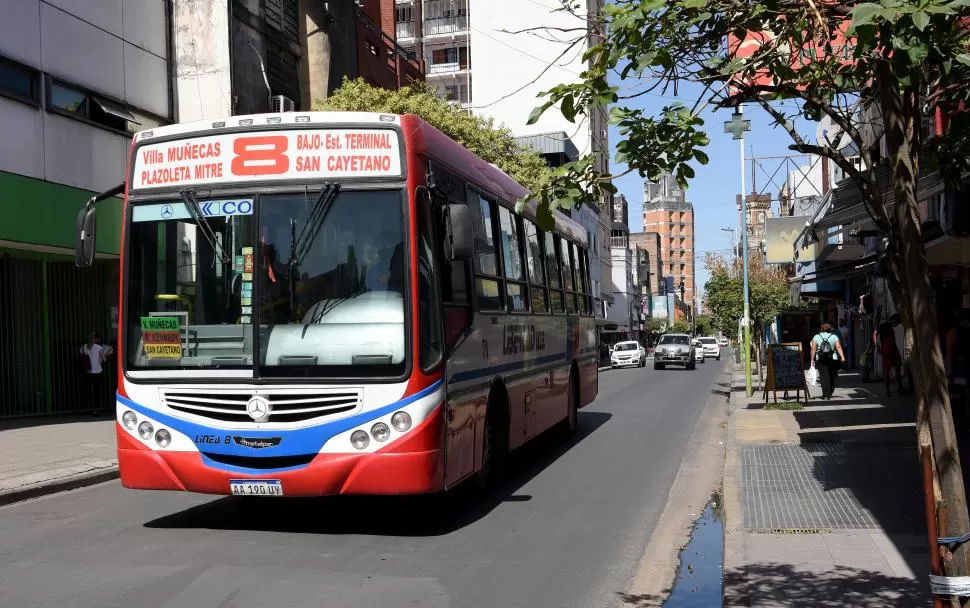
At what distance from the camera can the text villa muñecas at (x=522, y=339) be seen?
10.6 metres

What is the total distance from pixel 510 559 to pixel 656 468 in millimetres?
5891

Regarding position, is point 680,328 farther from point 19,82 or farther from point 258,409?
point 258,409

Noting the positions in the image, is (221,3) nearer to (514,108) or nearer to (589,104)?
(589,104)

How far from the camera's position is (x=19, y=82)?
18.2 meters

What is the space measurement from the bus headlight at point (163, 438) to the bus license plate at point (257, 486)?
2.14 feet

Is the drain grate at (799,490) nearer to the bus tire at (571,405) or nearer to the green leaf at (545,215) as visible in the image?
the bus tire at (571,405)

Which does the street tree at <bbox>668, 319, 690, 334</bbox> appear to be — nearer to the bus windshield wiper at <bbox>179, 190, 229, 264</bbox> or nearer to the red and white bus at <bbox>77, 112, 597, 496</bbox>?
the red and white bus at <bbox>77, 112, 597, 496</bbox>

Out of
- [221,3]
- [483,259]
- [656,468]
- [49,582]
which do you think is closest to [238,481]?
[49,582]

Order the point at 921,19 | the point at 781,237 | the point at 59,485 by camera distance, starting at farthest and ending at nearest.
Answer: the point at 781,237 < the point at 59,485 < the point at 921,19

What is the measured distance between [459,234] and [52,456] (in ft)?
26.4

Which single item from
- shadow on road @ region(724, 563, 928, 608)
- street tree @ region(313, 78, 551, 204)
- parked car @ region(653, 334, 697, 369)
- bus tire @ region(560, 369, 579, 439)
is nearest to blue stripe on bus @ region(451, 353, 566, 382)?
bus tire @ region(560, 369, 579, 439)

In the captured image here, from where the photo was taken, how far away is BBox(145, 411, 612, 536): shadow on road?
8633mm

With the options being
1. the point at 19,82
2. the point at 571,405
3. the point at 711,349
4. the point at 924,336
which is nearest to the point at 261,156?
the point at 924,336

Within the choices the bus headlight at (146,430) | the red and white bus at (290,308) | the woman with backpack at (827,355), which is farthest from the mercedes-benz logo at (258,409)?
the woman with backpack at (827,355)
